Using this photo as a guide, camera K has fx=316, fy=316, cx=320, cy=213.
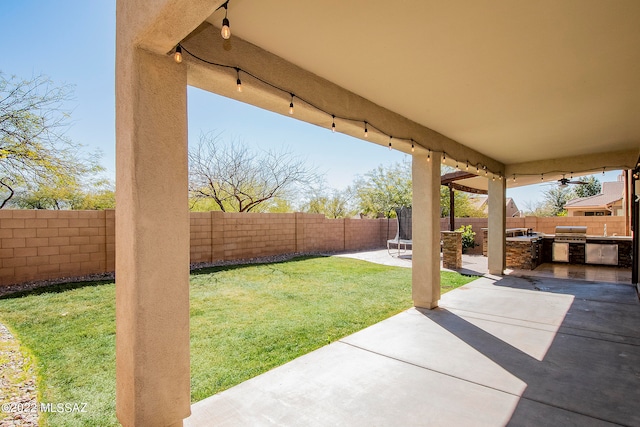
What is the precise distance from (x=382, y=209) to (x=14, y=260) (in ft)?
50.7

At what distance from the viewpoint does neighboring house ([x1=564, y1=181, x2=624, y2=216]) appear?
20.1 metres

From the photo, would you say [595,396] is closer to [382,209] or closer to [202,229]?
[202,229]

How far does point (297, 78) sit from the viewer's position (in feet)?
9.01

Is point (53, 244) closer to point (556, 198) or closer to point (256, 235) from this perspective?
point (256, 235)

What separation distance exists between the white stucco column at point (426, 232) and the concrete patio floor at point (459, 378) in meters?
0.37

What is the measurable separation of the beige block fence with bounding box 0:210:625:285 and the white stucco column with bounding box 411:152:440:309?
549 cm

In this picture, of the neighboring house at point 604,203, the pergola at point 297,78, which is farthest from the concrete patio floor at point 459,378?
the neighboring house at point 604,203

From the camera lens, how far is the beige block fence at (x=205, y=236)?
5.53 meters

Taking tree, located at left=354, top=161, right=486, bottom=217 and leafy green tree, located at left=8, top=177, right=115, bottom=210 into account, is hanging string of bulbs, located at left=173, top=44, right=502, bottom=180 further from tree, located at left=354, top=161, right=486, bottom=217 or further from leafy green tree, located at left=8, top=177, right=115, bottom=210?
tree, located at left=354, top=161, right=486, bottom=217

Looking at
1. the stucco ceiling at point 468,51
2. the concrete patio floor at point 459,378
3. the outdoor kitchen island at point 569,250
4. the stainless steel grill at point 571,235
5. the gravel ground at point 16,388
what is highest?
the stucco ceiling at point 468,51

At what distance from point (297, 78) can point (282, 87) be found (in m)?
0.23

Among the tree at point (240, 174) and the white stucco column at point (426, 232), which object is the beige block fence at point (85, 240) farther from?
the white stucco column at point (426, 232)

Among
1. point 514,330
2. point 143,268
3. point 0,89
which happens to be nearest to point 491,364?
point 514,330

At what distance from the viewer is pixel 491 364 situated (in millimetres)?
2881
